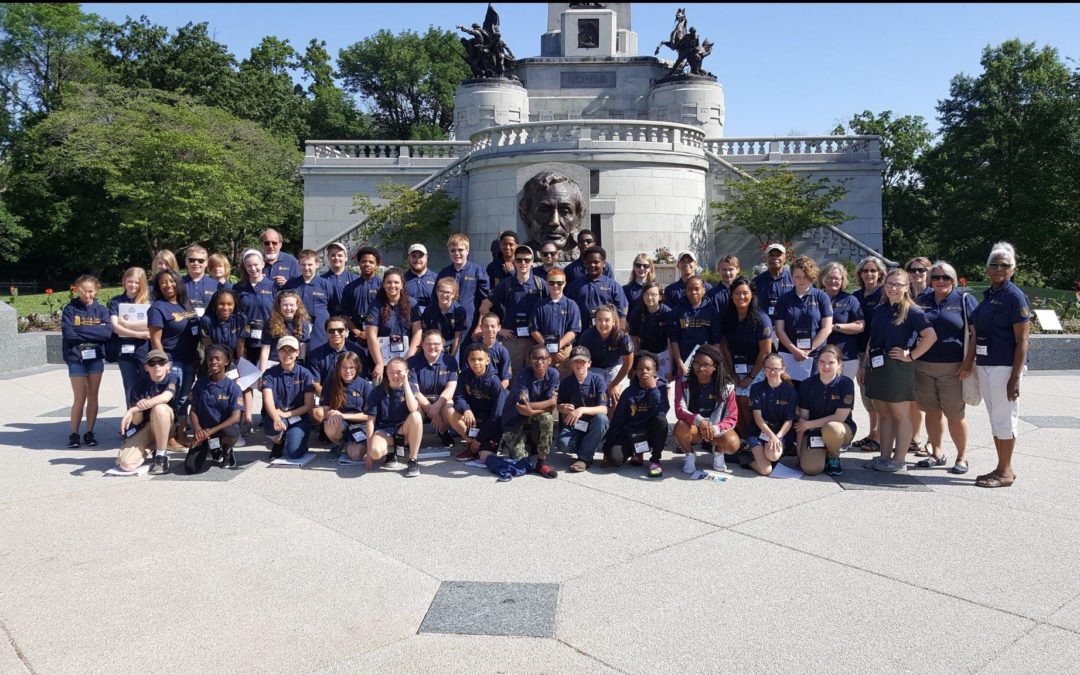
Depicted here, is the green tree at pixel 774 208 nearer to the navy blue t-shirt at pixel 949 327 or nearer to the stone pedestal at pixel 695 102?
the stone pedestal at pixel 695 102

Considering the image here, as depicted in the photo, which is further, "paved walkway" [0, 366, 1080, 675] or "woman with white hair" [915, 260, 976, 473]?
"woman with white hair" [915, 260, 976, 473]

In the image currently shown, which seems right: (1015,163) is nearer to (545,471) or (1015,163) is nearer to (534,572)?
(545,471)

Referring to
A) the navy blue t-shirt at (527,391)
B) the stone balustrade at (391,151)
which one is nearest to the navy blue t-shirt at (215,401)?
the navy blue t-shirt at (527,391)

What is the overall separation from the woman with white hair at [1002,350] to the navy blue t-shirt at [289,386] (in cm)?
597

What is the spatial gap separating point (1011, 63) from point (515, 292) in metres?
36.5

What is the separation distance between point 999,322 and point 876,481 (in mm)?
1636

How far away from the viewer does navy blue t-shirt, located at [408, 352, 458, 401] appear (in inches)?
302

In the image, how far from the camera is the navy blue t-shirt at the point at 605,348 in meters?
7.74

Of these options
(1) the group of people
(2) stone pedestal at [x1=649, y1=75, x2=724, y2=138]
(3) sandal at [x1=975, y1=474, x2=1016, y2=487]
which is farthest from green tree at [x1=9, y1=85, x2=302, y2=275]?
(3) sandal at [x1=975, y1=474, x2=1016, y2=487]

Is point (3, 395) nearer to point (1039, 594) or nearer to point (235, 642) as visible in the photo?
point (235, 642)

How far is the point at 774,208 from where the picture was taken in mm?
24844

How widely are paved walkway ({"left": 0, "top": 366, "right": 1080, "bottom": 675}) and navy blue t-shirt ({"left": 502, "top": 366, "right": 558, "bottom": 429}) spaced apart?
1.86 feet

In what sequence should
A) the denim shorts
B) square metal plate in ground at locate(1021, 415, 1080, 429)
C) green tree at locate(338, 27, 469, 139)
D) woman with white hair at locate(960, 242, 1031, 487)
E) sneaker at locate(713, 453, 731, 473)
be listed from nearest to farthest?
1. woman with white hair at locate(960, 242, 1031, 487)
2. sneaker at locate(713, 453, 731, 473)
3. the denim shorts
4. square metal plate in ground at locate(1021, 415, 1080, 429)
5. green tree at locate(338, 27, 469, 139)

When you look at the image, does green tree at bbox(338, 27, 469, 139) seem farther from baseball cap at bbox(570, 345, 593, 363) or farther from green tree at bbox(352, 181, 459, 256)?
baseball cap at bbox(570, 345, 593, 363)
